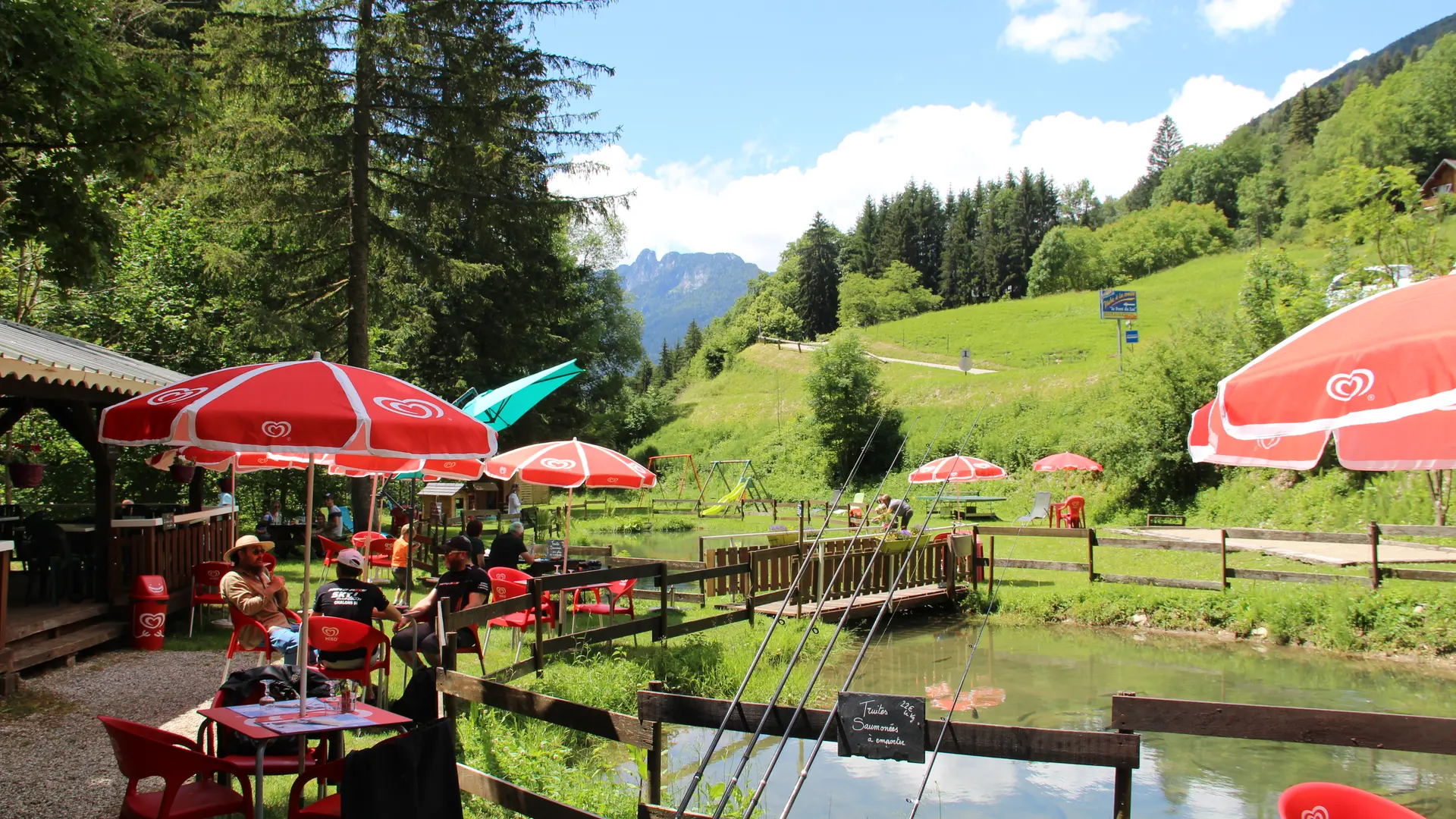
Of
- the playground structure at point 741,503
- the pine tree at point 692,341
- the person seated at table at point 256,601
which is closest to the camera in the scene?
the person seated at table at point 256,601

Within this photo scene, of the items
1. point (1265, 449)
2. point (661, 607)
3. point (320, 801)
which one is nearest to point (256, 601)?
point (320, 801)

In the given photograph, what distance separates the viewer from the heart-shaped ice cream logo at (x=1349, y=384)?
8.74ft

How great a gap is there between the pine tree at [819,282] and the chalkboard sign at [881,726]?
8667 centimetres

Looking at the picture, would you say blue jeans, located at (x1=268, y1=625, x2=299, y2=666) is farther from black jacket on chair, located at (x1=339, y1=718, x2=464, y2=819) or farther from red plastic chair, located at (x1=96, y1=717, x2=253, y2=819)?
black jacket on chair, located at (x1=339, y1=718, x2=464, y2=819)

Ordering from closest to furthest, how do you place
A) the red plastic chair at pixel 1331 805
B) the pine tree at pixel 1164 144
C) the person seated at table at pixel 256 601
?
the red plastic chair at pixel 1331 805 → the person seated at table at pixel 256 601 → the pine tree at pixel 1164 144

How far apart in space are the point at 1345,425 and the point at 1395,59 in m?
161

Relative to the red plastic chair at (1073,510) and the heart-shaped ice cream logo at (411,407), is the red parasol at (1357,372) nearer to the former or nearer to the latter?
the heart-shaped ice cream logo at (411,407)

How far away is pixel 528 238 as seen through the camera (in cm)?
1805

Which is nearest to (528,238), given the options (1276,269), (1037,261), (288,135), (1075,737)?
(288,135)

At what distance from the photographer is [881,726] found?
3.81 metres

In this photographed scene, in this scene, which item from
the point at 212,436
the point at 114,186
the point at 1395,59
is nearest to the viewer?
the point at 212,436

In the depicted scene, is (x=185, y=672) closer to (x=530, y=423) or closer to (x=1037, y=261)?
(x=530, y=423)

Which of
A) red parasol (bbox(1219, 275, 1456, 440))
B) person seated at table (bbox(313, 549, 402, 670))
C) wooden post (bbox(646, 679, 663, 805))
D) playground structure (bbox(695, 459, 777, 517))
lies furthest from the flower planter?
playground structure (bbox(695, 459, 777, 517))

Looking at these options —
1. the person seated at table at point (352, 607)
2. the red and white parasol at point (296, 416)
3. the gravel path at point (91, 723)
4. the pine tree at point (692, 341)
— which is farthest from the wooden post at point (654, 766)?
the pine tree at point (692, 341)
